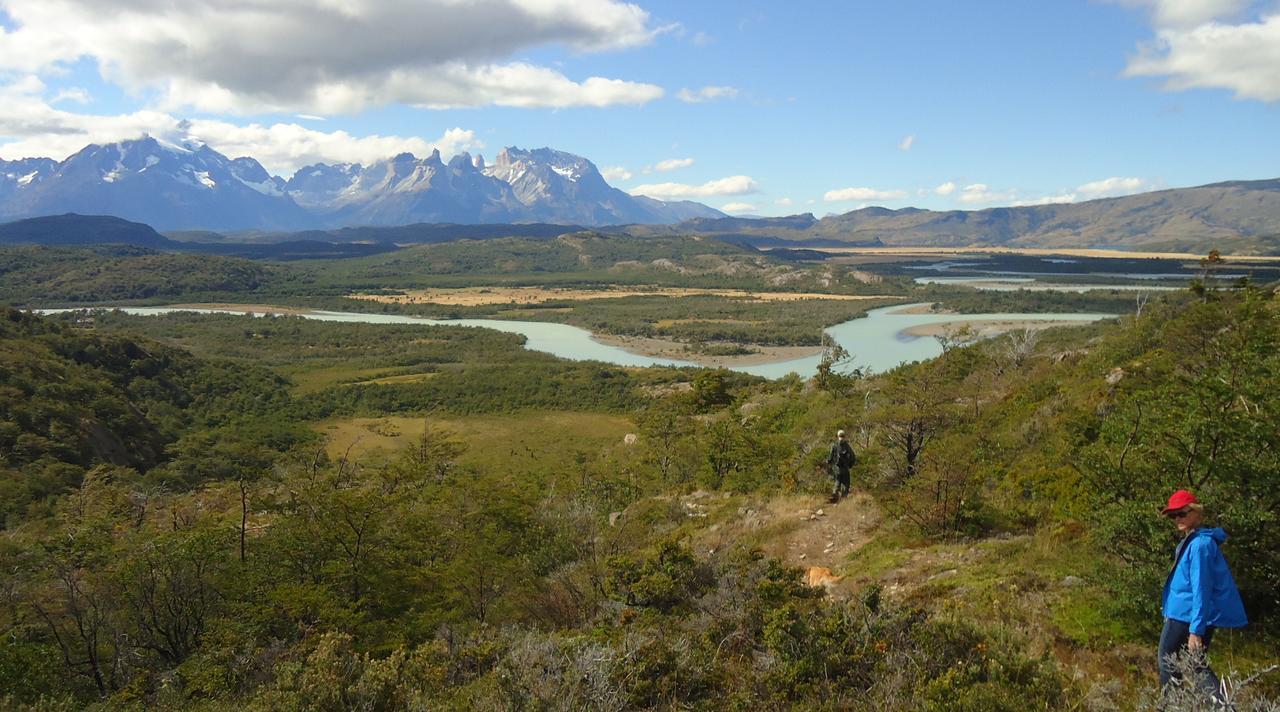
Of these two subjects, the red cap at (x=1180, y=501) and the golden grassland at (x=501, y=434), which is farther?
the golden grassland at (x=501, y=434)

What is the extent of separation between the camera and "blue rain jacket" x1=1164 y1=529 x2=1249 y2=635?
559 centimetres

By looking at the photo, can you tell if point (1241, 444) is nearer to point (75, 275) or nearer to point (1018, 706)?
point (1018, 706)

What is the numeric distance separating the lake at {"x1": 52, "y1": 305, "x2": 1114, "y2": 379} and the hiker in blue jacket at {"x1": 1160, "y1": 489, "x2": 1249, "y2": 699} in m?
64.2

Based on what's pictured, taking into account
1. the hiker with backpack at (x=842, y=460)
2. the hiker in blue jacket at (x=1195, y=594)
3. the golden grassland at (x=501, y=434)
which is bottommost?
the golden grassland at (x=501, y=434)

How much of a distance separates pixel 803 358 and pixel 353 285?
5770 inches

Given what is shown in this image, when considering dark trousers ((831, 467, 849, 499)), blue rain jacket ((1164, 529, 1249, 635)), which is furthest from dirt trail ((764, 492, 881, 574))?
blue rain jacket ((1164, 529, 1249, 635))

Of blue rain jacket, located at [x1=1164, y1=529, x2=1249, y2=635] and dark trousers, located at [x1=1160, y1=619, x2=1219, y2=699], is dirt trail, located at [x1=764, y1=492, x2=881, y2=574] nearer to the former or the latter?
dark trousers, located at [x1=1160, y1=619, x2=1219, y2=699]

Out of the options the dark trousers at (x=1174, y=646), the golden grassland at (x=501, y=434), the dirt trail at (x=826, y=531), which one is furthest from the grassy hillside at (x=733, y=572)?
the golden grassland at (x=501, y=434)

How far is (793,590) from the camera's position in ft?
28.0

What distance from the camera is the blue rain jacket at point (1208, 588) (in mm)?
5594

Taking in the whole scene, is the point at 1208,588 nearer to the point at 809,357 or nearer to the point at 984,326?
the point at 809,357

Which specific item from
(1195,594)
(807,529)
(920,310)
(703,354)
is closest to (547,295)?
(703,354)

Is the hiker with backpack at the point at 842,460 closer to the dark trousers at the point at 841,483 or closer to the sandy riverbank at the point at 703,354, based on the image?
the dark trousers at the point at 841,483

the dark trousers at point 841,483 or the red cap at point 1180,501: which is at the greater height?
the red cap at point 1180,501
